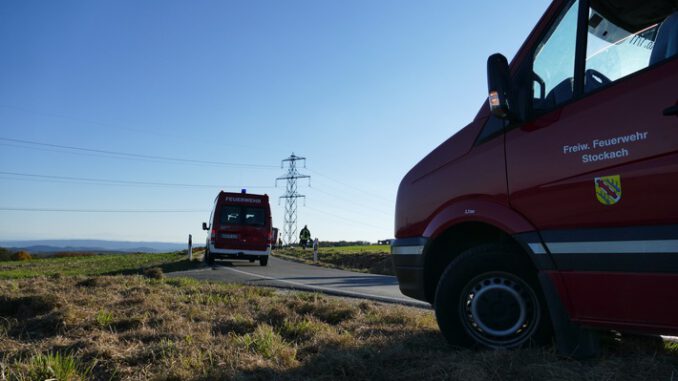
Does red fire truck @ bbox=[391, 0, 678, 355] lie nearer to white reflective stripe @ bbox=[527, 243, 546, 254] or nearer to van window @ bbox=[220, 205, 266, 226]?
white reflective stripe @ bbox=[527, 243, 546, 254]

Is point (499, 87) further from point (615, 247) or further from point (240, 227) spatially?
point (240, 227)

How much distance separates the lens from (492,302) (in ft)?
10.9

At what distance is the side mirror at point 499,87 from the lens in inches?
126

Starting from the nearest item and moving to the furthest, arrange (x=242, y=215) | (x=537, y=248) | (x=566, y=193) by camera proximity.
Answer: (x=566, y=193) → (x=537, y=248) → (x=242, y=215)

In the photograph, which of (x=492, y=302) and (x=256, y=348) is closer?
(x=492, y=302)

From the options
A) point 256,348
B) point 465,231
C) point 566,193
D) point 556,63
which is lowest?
point 256,348

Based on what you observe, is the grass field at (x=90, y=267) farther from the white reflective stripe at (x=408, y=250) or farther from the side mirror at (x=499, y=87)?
the side mirror at (x=499, y=87)

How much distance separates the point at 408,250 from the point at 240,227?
13.4 metres

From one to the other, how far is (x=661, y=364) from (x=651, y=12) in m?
2.15

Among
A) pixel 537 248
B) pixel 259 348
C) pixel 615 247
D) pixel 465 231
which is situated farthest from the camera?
pixel 465 231

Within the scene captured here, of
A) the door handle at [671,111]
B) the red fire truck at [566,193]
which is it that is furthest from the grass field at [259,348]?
the door handle at [671,111]

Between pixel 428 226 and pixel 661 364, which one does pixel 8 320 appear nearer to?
pixel 428 226

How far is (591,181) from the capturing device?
2812mm

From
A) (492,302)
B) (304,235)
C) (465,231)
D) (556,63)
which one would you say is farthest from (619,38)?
(304,235)
